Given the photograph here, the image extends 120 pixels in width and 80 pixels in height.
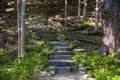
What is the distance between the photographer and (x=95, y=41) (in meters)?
18.3

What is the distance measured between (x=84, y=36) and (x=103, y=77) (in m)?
9.26

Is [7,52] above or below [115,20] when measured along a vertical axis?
below

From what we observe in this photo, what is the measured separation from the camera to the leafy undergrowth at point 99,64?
11259 millimetres

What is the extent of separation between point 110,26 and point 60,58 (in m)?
2.91

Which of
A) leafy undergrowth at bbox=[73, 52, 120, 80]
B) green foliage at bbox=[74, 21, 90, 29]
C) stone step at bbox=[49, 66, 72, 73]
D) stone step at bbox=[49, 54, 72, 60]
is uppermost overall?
green foliage at bbox=[74, 21, 90, 29]

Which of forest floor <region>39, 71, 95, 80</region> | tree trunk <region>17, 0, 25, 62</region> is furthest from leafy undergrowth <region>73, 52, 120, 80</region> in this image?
tree trunk <region>17, 0, 25, 62</region>

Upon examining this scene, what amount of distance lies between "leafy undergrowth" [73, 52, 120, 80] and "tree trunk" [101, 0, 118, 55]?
25.5 inches

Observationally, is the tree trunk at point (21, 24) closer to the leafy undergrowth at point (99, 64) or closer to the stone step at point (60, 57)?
the stone step at point (60, 57)

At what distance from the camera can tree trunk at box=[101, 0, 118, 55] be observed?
46.3 feet

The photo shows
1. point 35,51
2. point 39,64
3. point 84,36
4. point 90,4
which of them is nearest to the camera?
point 39,64

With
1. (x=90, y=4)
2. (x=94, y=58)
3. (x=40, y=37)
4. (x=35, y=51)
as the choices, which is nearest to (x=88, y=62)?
(x=94, y=58)

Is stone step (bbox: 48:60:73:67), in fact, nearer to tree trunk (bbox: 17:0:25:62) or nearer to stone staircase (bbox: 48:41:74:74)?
stone staircase (bbox: 48:41:74:74)

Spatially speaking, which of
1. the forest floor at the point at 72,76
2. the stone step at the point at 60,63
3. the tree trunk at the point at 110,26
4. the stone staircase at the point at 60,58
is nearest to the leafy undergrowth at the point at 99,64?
the forest floor at the point at 72,76

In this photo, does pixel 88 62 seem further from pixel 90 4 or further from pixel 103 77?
pixel 90 4
